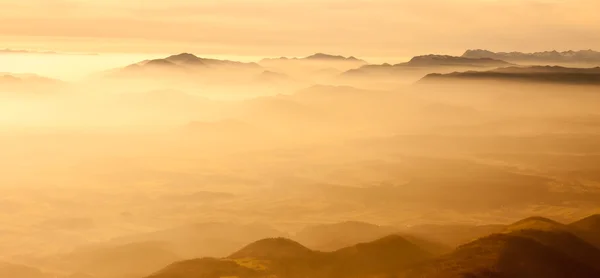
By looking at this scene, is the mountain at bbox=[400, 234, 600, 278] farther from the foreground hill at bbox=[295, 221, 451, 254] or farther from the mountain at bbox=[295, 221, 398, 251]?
the mountain at bbox=[295, 221, 398, 251]

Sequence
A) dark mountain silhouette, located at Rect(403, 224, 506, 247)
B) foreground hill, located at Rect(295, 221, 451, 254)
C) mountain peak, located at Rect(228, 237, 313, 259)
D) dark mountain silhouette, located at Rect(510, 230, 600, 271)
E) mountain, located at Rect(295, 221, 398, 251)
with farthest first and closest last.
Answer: mountain, located at Rect(295, 221, 398, 251)
foreground hill, located at Rect(295, 221, 451, 254)
dark mountain silhouette, located at Rect(403, 224, 506, 247)
mountain peak, located at Rect(228, 237, 313, 259)
dark mountain silhouette, located at Rect(510, 230, 600, 271)

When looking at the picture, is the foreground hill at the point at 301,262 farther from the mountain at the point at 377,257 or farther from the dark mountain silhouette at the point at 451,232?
the dark mountain silhouette at the point at 451,232

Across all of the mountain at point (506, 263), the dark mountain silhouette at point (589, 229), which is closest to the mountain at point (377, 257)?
the mountain at point (506, 263)

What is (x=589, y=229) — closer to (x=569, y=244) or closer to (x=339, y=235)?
(x=569, y=244)

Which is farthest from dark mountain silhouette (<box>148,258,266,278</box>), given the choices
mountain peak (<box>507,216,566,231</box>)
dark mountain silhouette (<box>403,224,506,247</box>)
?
mountain peak (<box>507,216,566,231</box>)

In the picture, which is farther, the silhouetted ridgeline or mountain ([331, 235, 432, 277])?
mountain ([331, 235, 432, 277])

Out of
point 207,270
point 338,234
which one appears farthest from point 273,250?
point 338,234
